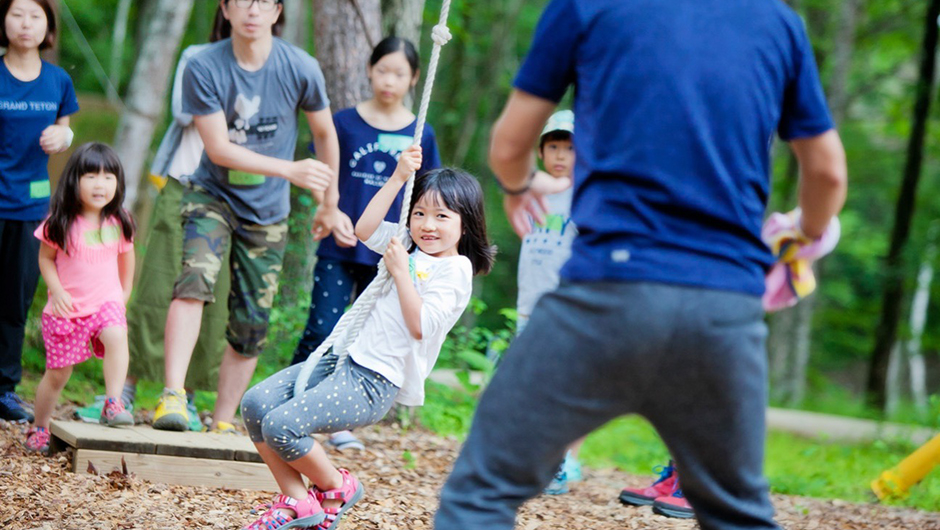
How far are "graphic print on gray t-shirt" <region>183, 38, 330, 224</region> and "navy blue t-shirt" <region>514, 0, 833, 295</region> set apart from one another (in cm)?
275

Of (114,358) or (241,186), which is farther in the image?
(241,186)

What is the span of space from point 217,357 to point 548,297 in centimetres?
378

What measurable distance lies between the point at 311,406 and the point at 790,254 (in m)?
1.60

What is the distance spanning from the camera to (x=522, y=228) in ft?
9.87

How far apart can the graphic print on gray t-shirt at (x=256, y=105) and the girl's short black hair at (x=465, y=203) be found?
1.27 metres

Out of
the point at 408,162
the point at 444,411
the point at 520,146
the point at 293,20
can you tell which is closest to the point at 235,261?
the point at 408,162

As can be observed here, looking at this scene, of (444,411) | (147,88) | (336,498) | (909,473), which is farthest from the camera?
(147,88)

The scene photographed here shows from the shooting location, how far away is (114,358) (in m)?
4.57

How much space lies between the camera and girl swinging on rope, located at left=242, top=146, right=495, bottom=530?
3270 mm

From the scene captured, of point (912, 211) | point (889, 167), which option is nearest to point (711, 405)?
point (912, 211)

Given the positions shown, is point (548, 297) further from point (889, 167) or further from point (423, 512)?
point (889, 167)

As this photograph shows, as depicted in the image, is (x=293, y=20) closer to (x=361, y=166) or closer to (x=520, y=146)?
(x=361, y=166)

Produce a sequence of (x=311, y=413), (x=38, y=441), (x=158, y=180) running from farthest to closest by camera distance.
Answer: (x=158, y=180) < (x=38, y=441) < (x=311, y=413)

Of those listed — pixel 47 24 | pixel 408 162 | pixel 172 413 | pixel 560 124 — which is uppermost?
pixel 47 24
